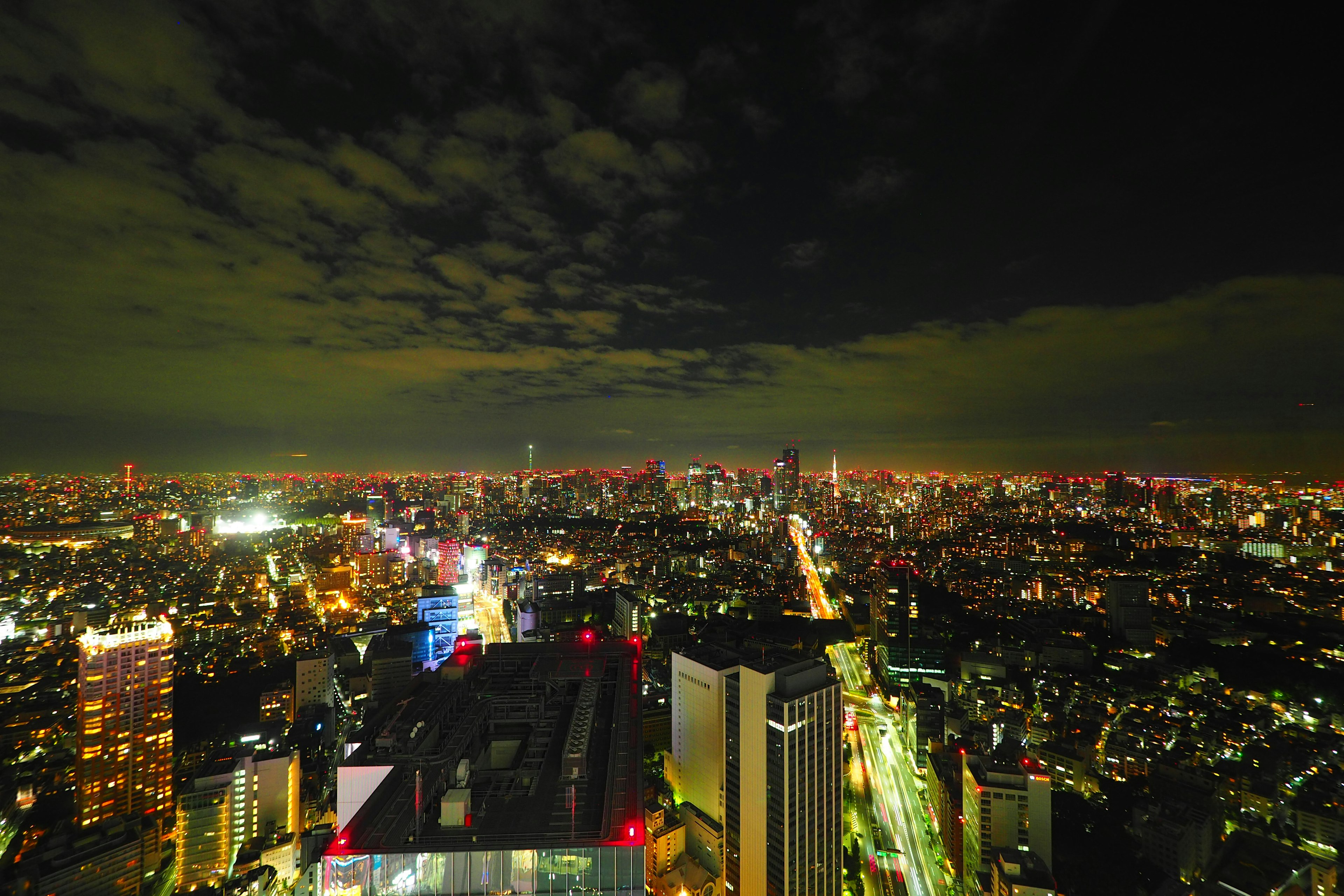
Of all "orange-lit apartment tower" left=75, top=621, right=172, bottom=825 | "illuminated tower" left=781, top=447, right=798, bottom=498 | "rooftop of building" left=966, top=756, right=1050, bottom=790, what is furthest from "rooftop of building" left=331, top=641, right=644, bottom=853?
"illuminated tower" left=781, top=447, right=798, bottom=498

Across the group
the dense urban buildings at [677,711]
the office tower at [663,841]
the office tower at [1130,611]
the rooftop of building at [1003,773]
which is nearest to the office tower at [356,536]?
the dense urban buildings at [677,711]

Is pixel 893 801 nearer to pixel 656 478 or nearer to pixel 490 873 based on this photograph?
pixel 490 873

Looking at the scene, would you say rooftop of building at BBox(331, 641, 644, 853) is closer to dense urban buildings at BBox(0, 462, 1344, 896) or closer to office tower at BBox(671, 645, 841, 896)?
dense urban buildings at BBox(0, 462, 1344, 896)

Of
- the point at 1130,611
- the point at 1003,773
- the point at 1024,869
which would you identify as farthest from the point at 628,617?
the point at 1130,611

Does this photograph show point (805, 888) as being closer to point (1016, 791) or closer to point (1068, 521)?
point (1016, 791)

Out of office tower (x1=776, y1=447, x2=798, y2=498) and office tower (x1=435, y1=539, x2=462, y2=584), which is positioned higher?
office tower (x1=776, y1=447, x2=798, y2=498)
